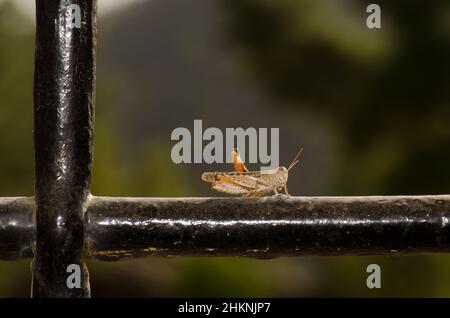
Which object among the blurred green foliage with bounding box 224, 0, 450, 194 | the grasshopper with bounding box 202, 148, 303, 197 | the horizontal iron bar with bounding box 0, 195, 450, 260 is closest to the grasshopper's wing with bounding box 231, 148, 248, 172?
the grasshopper with bounding box 202, 148, 303, 197

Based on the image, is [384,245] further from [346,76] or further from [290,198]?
[346,76]

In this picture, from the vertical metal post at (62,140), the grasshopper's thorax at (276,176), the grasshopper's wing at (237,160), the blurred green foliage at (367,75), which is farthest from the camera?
the blurred green foliage at (367,75)

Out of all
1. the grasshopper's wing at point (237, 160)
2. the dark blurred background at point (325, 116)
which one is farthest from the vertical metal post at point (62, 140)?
the dark blurred background at point (325, 116)

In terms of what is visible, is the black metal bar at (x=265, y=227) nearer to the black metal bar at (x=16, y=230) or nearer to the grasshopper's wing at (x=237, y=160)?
the black metal bar at (x=16, y=230)

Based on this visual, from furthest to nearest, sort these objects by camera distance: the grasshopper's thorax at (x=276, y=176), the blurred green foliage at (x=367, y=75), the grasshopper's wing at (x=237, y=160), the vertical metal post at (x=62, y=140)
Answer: the blurred green foliage at (x=367, y=75)
the grasshopper's thorax at (x=276, y=176)
the grasshopper's wing at (x=237, y=160)
the vertical metal post at (x=62, y=140)

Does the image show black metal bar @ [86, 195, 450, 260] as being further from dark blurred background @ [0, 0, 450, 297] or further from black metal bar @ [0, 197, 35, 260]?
dark blurred background @ [0, 0, 450, 297]

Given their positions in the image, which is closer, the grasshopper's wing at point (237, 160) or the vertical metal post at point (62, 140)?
the vertical metal post at point (62, 140)

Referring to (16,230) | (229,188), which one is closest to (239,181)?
(229,188)
